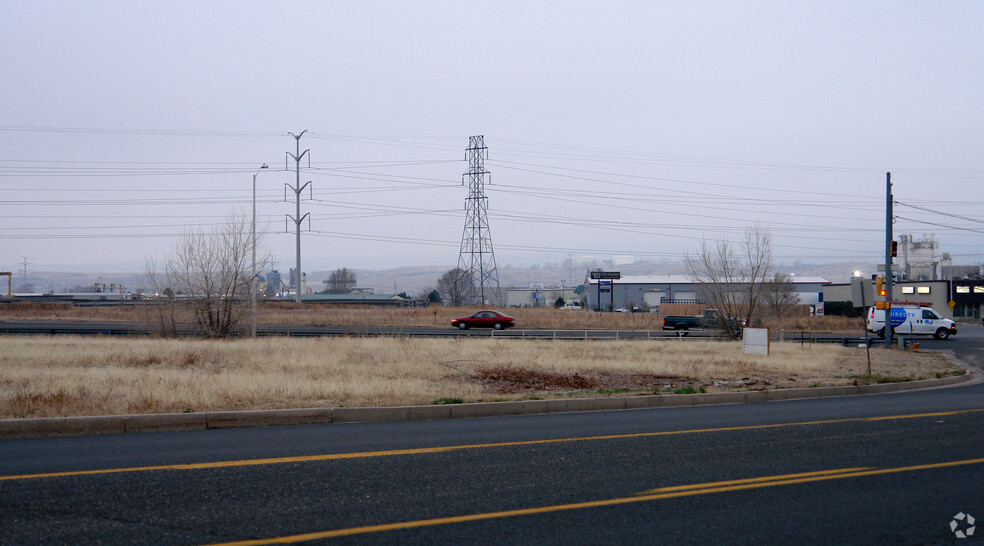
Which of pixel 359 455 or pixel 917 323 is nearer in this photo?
pixel 359 455

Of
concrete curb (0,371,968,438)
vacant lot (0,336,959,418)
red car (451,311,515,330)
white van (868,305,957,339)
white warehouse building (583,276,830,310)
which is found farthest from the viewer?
white warehouse building (583,276,830,310)

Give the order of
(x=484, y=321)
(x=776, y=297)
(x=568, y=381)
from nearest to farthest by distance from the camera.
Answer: (x=568, y=381) < (x=484, y=321) < (x=776, y=297)

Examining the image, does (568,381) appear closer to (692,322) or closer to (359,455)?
(359,455)

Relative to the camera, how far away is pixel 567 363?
22969mm

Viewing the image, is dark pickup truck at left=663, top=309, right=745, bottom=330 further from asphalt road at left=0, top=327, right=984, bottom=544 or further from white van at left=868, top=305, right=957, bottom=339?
asphalt road at left=0, top=327, right=984, bottom=544

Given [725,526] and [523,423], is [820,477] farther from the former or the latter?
[523,423]

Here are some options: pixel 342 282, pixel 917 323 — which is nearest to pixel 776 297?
pixel 917 323

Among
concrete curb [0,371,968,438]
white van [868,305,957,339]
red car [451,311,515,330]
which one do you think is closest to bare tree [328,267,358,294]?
red car [451,311,515,330]

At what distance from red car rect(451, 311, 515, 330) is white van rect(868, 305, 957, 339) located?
21088mm

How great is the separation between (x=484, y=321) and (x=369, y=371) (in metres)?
28.2

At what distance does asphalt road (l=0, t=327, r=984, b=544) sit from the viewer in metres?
6.21

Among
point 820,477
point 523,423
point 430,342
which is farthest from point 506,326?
point 820,477

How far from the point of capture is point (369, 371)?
1973 cm

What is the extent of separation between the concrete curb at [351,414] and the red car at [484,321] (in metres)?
31.1
